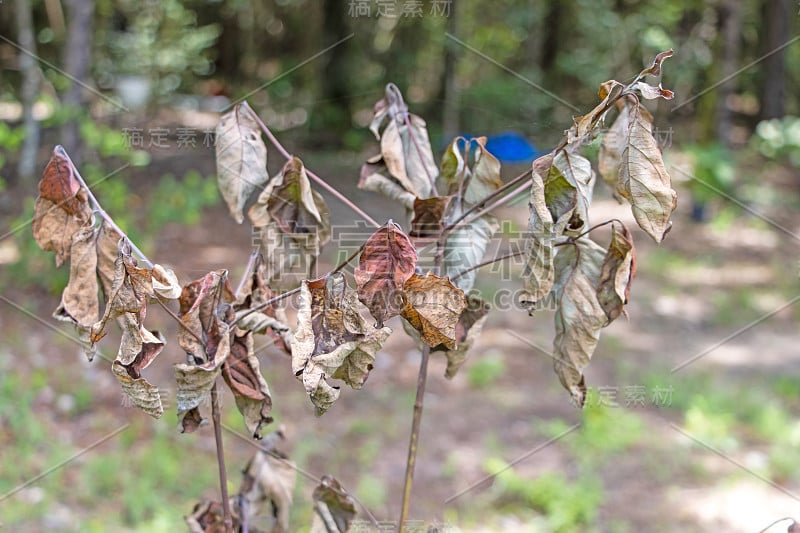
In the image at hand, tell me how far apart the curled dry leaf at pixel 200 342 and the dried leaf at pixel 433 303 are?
7.1 inches

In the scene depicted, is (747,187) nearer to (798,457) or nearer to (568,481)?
(798,457)

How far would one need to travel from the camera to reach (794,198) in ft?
17.4

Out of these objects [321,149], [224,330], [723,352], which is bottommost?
[321,149]

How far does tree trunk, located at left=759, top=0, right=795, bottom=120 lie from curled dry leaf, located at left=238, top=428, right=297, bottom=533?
608 cm

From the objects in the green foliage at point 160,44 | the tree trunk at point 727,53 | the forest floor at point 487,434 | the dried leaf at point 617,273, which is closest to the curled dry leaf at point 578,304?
the dried leaf at point 617,273

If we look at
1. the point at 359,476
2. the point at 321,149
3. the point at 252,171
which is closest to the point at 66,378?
the point at 359,476

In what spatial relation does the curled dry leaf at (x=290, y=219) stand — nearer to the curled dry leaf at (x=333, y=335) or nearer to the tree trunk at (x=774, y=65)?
the curled dry leaf at (x=333, y=335)

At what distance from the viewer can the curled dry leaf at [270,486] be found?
35.0 inches

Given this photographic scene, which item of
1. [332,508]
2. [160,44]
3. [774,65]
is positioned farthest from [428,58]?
[332,508]

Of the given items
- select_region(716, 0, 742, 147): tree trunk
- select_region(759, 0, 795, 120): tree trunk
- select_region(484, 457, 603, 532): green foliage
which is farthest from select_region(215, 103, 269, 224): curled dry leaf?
select_region(759, 0, 795, 120): tree trunk

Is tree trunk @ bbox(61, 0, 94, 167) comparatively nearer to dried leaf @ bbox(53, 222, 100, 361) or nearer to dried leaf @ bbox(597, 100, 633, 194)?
→ dried leaf @ bbox(53, 222, 100, 361)

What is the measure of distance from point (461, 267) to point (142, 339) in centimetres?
31

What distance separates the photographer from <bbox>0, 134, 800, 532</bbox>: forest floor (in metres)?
1.88

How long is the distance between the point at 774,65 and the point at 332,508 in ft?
21.3
